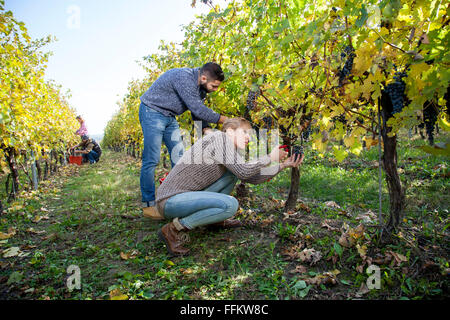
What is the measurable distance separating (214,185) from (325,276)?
50.2 inches

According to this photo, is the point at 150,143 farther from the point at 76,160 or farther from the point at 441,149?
the point at 76,160

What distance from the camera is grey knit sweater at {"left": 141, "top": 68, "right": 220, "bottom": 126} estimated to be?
8.98 feet

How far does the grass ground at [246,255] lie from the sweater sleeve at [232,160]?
67 cm

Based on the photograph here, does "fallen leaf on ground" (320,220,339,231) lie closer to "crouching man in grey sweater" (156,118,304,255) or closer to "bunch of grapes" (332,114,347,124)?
"crouching man in grey sweater" (156,118,304,255)

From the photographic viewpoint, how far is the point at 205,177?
237cm

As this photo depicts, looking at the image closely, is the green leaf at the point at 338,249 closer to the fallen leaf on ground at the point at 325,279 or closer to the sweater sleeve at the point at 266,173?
the fallen leaf on ground at the point at 325,279

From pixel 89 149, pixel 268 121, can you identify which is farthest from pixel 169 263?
pixel 89 149

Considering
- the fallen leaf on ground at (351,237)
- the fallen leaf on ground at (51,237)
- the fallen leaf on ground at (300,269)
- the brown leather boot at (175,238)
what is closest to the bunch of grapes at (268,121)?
the fallen leaf on ground at (351,237)

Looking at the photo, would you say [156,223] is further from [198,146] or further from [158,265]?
[198,146]

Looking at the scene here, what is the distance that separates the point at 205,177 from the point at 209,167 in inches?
4.2

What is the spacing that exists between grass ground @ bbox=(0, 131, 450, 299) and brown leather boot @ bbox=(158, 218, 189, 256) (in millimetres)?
78

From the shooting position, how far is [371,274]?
5.59 feet

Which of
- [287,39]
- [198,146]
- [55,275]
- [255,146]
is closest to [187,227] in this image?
[198,146]

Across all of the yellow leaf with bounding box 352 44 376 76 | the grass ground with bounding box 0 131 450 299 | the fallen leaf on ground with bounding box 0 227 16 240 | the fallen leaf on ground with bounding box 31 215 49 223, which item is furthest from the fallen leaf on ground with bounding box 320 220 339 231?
the fallen leaf on ground with bounding box 31 215 49 223
